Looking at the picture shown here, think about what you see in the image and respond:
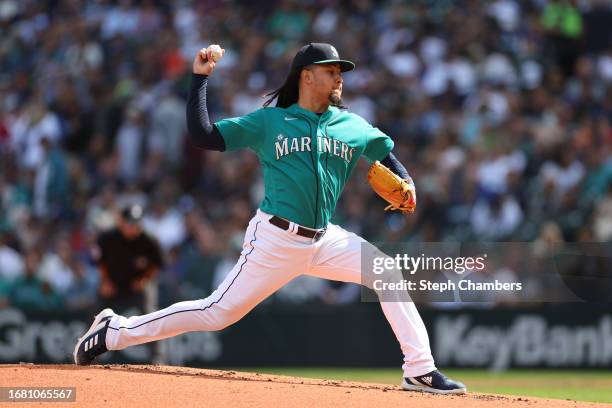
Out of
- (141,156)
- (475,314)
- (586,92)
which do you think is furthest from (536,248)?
(141,156)

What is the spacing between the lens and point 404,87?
14.9 meters

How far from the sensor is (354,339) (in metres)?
13.3

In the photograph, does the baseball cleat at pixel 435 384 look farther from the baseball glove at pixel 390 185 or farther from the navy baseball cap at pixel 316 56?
the navy baseball cap at pixel 316 56

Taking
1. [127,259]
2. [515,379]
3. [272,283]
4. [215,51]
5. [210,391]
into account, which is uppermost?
[215,51]

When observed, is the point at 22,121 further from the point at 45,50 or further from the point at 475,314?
the point at 475,314

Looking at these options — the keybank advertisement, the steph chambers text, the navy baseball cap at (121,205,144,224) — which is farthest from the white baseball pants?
the keybank advertisement

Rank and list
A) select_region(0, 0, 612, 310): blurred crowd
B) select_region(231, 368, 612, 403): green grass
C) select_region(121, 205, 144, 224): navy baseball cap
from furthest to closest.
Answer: select_region(0, 0, 612, 310): blurred crowd → select_region(121, 205, 144, 224): navy baseball cap → select_region(231, 368, 612, 403): green grass

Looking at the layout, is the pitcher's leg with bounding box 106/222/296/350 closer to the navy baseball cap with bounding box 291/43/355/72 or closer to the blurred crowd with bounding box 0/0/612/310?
the navy baseball cap with bounding box 291/43/355/72

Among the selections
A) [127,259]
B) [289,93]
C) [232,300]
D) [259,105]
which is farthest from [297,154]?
[259,105]

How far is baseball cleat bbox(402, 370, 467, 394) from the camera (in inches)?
264

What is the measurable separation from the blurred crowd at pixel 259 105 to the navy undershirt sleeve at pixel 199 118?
6254 millimetres

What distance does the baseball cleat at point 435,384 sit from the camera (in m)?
6.70

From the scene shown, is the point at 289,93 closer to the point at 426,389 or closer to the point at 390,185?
the point at 390,185

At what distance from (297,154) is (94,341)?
170cm
